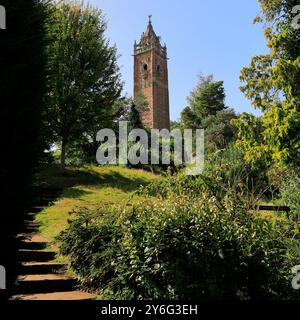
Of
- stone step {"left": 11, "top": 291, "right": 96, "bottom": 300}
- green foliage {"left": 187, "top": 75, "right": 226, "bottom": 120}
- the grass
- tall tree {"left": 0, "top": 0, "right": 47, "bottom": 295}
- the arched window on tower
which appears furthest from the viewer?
the arched window on tower

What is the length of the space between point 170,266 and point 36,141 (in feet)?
7.45

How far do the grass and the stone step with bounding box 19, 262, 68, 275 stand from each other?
4.37 feet

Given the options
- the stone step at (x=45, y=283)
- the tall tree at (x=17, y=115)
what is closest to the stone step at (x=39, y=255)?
the stone step at (x=45, y=283)

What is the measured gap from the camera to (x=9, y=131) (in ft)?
10.7

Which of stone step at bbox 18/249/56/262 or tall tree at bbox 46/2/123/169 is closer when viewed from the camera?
stone step at bbox 18/249/56/262

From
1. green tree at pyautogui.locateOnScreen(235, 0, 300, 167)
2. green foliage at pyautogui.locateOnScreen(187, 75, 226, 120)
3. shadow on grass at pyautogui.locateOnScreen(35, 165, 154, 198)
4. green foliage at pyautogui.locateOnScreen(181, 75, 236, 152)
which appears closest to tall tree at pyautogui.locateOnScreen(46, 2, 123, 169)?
shadow on grass at pyautogui.locateOnScreen(35, 165, 154, 198)

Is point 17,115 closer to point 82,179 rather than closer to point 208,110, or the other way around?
point 82,179

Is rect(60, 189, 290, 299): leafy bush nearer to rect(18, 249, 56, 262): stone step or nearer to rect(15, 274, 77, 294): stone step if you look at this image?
rect(15, 274, 77, 294): stone step

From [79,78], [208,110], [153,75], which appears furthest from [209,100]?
[79,78]

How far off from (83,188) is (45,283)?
31.4 ft

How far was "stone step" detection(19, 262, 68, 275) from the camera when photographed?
20.1 ft

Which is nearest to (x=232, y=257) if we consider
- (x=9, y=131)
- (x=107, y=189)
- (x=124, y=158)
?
(x=9, y=131)

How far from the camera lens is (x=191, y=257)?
4480mm

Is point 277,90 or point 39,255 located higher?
point 277,90
